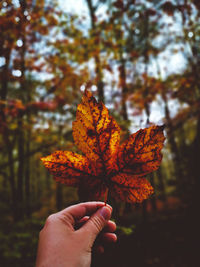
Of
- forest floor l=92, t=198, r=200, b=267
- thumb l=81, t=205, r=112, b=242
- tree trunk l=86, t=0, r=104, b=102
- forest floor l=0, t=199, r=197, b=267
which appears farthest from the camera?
tree trunk l=86, t=0, r=104, b=102

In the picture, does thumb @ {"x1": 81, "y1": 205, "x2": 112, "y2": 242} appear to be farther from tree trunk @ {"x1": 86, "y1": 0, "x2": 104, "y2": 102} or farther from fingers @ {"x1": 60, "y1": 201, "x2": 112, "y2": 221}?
tree trunk @ {"x1": 86, "y1": 0, "x2": 104, "y2": 102}

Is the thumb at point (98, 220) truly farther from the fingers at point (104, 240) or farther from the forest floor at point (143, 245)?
the forest floor at point (143, 245)

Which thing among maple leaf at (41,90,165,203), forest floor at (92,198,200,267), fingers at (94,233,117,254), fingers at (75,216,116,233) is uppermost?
maple leaf at (41,90,165,203)

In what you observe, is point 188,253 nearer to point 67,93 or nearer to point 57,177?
point 57,177

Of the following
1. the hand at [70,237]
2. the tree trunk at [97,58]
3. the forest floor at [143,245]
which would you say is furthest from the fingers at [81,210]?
the tree trunk at [97,58]

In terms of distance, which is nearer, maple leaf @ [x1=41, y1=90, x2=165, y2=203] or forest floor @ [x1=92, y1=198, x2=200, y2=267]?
maple leaf @ [x1=41, y1=90, x2=165, y2=203]

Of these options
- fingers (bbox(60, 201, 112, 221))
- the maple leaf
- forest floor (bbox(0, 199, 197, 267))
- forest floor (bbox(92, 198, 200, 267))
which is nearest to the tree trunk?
fingers (bbox(60, 201, 112, 221))

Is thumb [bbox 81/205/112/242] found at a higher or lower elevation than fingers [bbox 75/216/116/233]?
higher
